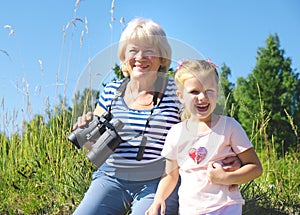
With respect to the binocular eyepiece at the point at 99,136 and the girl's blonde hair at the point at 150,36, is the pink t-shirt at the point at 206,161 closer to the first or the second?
the binocular eyepiece at the point at 99,136

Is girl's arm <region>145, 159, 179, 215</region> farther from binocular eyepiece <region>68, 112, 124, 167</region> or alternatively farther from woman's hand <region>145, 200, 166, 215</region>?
binocular eyepiece <region>68, 112, 124, 167</region>

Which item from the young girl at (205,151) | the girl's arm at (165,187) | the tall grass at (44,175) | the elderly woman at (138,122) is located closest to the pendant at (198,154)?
the young girl at (205,151)

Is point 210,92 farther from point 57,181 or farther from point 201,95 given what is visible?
point 57,181

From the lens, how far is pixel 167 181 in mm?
2242

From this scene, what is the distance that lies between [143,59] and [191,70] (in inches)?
16.4

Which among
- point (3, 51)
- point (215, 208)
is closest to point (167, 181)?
point (215, 208)

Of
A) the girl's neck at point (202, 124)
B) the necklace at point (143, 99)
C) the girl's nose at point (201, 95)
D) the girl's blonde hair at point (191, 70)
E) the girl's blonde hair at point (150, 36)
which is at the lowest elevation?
the girl's neck at point (202, 124)

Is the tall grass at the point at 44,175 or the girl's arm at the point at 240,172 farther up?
the girl's arm at the point at 240,172

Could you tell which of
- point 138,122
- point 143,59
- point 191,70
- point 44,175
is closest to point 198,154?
point 191,70

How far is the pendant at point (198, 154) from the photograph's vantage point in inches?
82.2

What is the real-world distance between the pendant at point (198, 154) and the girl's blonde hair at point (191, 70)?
0.93 feet

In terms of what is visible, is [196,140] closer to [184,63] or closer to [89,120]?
[184,63]

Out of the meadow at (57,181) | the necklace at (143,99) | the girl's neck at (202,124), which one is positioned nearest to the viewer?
the girl's neck at (202,124)

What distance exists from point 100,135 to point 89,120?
0.30 feet
